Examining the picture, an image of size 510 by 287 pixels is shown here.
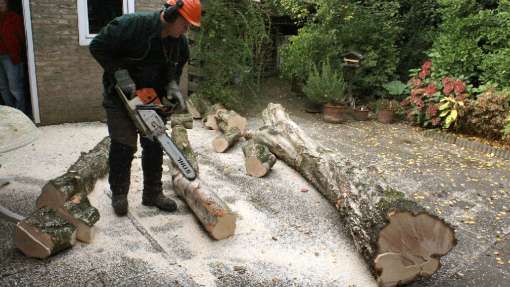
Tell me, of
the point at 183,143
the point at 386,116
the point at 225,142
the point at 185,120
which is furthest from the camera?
the point at 386,116

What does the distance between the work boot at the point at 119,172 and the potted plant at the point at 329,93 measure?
5.26 meters

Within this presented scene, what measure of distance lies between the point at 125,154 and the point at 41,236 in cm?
94

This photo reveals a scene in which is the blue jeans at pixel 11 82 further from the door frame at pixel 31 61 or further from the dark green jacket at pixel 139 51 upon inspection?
the dark green jacket at pixel 139 51

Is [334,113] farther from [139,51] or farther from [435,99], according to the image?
[139,51]

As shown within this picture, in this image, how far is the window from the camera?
6.58m

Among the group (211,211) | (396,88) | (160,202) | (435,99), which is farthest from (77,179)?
(396,88)

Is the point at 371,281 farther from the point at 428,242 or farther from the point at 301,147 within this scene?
the point at 301,147

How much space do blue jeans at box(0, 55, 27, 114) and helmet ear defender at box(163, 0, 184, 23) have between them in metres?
4.45

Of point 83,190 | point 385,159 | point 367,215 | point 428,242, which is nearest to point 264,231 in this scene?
point 367,215

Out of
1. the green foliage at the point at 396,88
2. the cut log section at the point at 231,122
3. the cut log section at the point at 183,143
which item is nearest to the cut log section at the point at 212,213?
the cut log section at the point at 183,143

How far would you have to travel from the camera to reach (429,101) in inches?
303

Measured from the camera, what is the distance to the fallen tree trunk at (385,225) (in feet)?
9.70

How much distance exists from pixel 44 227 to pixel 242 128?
3.99 m

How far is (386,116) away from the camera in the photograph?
27.3 ft
